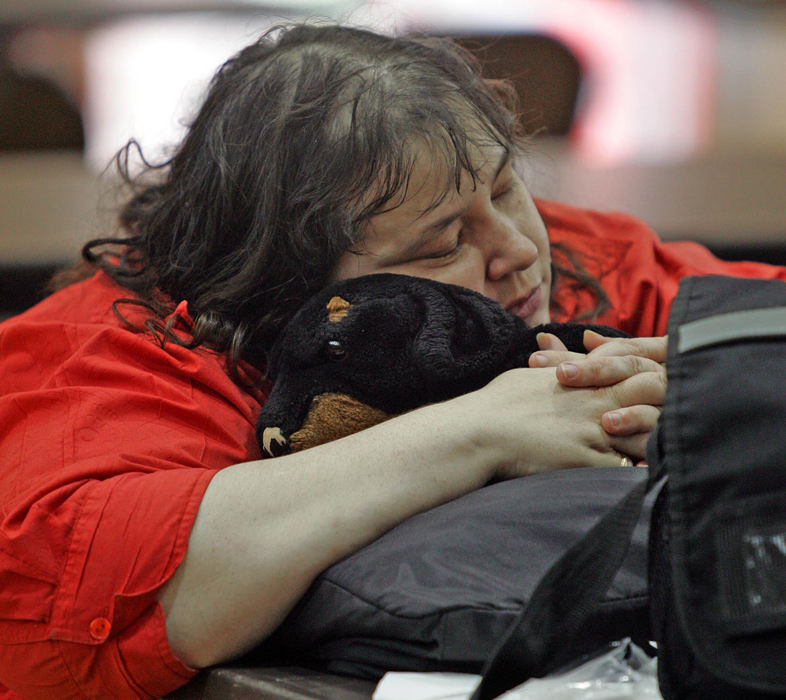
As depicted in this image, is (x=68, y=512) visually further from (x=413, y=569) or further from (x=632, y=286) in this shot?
(x=632, y=286)

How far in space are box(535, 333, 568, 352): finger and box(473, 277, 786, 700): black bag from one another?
0.25m

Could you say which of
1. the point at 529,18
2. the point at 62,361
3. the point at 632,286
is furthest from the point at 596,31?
the point at 62,361

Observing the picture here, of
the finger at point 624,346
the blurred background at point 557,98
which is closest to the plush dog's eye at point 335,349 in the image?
the finger at point 624,346

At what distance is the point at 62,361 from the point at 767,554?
683mm

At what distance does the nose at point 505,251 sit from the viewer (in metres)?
0.98

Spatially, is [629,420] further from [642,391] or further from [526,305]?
[526,305]

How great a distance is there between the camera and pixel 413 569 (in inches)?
26.9

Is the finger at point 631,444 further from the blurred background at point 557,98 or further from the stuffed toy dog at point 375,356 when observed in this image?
the blurred background at point 557,98

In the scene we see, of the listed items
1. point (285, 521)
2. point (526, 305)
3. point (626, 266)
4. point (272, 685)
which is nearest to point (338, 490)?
point (285, 521)

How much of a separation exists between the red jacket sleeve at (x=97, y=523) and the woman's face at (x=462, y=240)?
0.25 meters

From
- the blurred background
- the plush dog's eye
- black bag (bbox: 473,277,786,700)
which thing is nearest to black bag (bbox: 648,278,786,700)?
black bag (bbox: 473,277,786,700)

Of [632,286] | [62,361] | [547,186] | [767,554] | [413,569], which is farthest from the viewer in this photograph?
[547,186]

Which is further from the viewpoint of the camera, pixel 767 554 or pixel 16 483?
pixel 16 483

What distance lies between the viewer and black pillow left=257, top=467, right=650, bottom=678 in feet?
2.10
